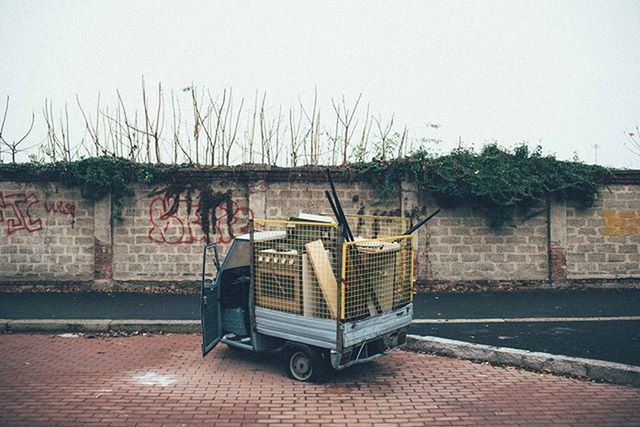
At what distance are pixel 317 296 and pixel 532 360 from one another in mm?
3072

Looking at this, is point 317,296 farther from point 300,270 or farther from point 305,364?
point 305,364

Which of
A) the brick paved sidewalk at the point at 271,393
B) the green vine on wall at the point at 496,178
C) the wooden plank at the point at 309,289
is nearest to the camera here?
the brick paved sidewalk at the point at 271,393

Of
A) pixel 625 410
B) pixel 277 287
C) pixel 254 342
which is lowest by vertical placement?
pixel 625 410

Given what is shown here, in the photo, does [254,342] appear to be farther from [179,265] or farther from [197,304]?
[179,265]

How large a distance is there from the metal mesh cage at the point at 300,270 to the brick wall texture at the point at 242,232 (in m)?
5.59

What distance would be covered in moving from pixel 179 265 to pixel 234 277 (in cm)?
524

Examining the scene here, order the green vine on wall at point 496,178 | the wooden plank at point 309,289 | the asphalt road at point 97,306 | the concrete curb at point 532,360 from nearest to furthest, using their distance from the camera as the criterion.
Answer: the wooden plank at point 309,289, the concrete curb at point 532,360, the asphalt road at point 97,306, the green vine on wall at point 496,178

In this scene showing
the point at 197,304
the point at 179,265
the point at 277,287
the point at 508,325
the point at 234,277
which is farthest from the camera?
the point at 179,265

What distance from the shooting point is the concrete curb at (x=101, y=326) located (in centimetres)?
869

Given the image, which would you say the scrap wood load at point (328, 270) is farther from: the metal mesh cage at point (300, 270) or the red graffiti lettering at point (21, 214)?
the red graffiti lettering at point (21, 214)

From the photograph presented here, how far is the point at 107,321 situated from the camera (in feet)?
29.0

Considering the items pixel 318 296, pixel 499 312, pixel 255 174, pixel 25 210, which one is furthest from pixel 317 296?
pixel 25 210

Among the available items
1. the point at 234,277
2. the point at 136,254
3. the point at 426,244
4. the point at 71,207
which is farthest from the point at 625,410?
the point at 71,207

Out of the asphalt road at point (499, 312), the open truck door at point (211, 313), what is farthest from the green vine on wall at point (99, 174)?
the open truck door at point (211, 313)
